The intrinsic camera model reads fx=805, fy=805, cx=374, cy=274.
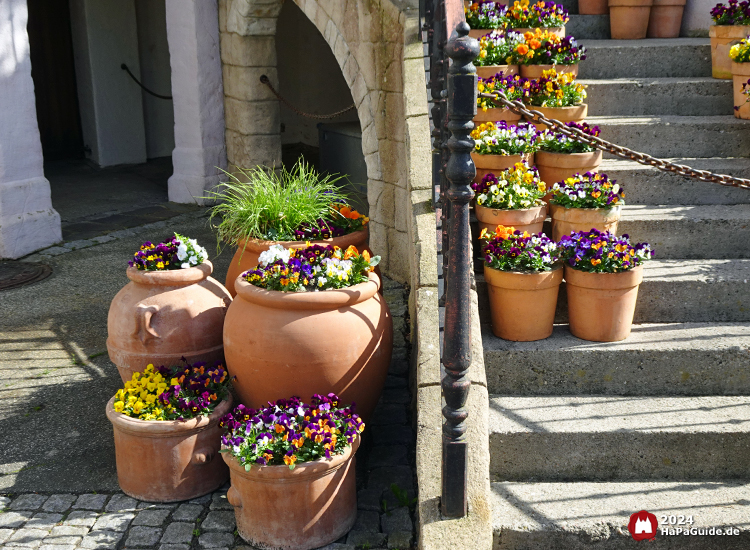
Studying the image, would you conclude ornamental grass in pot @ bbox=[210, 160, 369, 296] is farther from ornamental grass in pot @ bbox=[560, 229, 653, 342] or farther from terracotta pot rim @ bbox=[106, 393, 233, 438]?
ornamental grass in pot @ bbox=[560, 229, 653, 342]

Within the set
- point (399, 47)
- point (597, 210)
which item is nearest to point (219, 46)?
point (399, 47)

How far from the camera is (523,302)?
3.51m

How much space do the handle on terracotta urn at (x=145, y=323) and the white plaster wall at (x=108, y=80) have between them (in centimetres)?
690

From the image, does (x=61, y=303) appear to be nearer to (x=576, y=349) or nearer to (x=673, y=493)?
(x=576, y=349)

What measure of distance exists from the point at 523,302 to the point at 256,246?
1.47 meters

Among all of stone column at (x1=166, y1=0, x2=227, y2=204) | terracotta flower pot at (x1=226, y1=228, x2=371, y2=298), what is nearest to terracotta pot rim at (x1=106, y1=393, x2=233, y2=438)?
terracotta flower pot at (x1=226, y1=228, x2=371, y2=298)

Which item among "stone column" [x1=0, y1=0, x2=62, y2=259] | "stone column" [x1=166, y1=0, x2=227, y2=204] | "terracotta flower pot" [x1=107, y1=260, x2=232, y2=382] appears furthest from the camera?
"stone column" [x1=166, y1=0, x2=227, y2=204]

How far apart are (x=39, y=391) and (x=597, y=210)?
313 centimetres

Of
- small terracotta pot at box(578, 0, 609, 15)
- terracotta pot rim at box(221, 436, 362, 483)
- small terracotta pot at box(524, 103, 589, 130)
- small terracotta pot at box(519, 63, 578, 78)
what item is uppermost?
small terracotta pot at box(578, 0, 609, 15)

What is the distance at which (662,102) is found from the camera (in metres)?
4.99

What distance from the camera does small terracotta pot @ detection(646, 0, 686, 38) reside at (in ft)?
20.2

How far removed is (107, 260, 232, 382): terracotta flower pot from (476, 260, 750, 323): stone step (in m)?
1.32

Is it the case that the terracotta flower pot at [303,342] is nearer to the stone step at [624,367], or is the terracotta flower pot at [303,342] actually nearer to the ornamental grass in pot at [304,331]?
the ornamental grass in pot at [304,331]

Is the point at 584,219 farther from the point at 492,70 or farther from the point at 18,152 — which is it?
the point at 18,152
